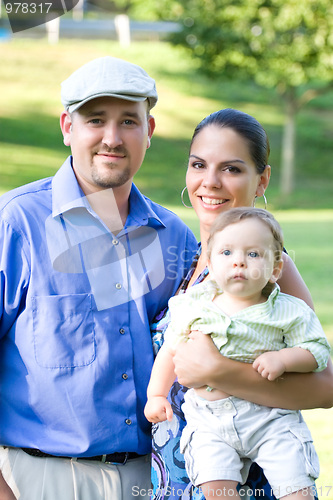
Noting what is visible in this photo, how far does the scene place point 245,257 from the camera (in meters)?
2.43

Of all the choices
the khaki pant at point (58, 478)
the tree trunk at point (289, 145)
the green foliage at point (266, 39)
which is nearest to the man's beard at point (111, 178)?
the khaki pant at point (58, 478)

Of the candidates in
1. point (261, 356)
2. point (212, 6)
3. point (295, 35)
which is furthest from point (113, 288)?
point (212, 6)

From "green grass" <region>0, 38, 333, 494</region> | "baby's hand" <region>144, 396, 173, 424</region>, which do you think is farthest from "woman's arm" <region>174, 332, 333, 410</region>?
"green grass" <region>0, 38, 333, 494</region>

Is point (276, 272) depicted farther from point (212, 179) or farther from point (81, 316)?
point (81, 316)

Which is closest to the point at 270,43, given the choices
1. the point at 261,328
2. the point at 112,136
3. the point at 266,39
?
the point at 266,39

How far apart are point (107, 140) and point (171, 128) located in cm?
2240

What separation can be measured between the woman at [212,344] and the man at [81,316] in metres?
0.13

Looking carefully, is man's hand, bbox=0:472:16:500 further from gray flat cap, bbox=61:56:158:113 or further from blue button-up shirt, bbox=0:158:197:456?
gray flat cap, bbox=61:56:158:113

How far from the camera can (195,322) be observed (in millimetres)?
2496

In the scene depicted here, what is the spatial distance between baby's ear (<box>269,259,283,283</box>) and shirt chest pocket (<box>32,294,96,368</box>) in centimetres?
66

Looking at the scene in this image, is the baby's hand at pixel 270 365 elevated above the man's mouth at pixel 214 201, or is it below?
below

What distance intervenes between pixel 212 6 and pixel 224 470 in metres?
20.5

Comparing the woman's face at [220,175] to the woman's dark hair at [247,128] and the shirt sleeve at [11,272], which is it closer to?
the woman's dark hair at [247,128]

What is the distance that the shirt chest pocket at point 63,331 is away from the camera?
2621mm
